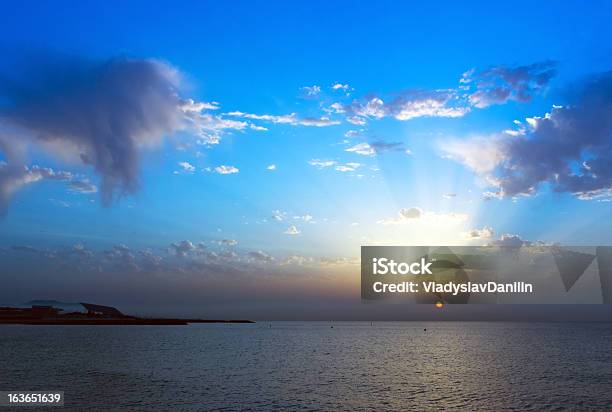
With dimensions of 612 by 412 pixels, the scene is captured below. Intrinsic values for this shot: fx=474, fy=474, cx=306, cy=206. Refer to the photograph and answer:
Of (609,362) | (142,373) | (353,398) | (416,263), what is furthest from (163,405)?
(609,362)

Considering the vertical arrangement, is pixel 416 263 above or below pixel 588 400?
above

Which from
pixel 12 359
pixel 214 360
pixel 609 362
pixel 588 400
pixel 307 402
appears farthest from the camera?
pixel 609 362

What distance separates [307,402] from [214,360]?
1801 inches

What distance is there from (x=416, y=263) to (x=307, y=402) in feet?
63.5

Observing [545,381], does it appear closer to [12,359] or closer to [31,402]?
[31,402]

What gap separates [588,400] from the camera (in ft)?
162

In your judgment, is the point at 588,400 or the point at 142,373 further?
the point at 142,373

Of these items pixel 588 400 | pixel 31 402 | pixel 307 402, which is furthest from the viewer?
pixel 588 400

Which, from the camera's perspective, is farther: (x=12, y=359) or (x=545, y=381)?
(x=12, y=359)

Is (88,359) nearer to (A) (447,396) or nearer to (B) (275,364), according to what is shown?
(B) (275,364)

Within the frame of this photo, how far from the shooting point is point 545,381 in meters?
64.4

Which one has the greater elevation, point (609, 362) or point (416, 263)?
point (416, 263)

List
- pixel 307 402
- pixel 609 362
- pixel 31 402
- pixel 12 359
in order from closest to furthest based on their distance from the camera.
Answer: pixel 31 402
pixel 307 402
pixel 12 359
pixel 609 362

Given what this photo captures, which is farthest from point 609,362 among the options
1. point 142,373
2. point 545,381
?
point 142,373
